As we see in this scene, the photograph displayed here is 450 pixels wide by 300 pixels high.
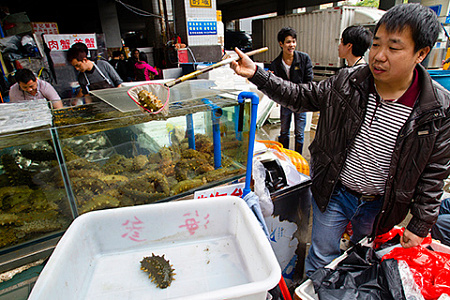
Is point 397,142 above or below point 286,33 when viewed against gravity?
below

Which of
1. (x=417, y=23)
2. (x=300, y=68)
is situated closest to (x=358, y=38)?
(x=300, y=68)

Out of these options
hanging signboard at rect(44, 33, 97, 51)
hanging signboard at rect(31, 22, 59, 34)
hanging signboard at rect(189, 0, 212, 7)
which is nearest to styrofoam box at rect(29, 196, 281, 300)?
hanging signboard at rect(44, 33, 97, 51)

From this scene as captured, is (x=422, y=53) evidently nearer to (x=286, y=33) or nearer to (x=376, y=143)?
(x=376, y=143)

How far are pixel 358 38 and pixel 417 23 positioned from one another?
1980 millimetres

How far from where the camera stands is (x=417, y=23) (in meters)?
1.29

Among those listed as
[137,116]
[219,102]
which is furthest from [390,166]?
[137,116]

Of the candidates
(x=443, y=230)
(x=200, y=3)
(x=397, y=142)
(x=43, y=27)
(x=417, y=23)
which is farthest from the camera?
(x=43, y=27)

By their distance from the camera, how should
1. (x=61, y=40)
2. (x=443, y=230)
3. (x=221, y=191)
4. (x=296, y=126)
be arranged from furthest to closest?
(x=61, y=40) < (x=296, y=126) < (x=443, y=230) < (x=221, y=191)

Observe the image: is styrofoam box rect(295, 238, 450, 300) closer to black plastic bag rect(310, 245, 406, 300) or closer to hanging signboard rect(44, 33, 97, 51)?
black plastic bag rect(310, 245, 406, 300)

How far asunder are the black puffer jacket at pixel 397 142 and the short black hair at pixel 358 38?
167cm

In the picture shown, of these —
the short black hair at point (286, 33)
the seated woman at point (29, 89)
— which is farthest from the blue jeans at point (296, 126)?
the seated woman at point (29, 89)

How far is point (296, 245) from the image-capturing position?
2.28 metres

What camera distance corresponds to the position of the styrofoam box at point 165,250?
36.3 inches

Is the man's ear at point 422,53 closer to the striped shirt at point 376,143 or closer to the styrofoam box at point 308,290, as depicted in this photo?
the striped shirt at point 376,143
